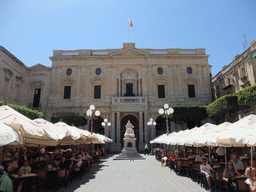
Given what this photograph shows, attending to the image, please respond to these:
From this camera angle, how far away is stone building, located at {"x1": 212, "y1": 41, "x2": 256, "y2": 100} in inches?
858

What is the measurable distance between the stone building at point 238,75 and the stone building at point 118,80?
227 centimetres

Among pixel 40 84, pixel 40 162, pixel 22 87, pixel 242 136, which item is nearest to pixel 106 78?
pixel 40 84

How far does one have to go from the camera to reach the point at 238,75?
83.0 feet

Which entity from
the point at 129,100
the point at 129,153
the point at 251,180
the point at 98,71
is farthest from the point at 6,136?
the point at 98,71

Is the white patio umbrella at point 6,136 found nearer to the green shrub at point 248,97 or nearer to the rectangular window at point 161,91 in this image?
the green shrub at point 248,97

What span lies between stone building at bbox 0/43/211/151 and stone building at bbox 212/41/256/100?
89.6 inches

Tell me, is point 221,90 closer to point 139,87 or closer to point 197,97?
point 197,97

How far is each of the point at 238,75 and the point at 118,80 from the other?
17.2 meters

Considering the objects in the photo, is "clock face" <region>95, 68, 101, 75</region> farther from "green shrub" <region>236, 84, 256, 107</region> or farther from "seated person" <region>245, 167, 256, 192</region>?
"seated person" <region>245, 167, 256, 192</region>

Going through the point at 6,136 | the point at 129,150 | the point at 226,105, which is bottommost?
the point at 129,150

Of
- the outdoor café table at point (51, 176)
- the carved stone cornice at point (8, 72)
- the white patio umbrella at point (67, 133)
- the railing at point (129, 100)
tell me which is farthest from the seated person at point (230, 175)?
the carved stone cornice at point (8, 72)

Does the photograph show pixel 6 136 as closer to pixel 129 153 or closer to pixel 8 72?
pixel 129 153

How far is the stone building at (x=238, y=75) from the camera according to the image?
21.8m

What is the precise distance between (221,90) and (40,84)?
28267mm
